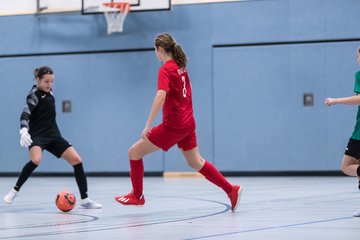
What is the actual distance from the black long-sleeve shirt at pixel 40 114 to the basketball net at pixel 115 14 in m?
8.33

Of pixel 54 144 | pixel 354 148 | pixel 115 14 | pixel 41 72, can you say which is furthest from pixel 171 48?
pixel 115 14

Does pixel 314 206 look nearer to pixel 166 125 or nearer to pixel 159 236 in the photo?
pixel 166 125

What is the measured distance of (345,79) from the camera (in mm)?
16531

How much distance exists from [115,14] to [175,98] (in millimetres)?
10095

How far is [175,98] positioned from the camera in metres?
7.88

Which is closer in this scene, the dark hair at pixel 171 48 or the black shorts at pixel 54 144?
the dark hair at pixel 171 48

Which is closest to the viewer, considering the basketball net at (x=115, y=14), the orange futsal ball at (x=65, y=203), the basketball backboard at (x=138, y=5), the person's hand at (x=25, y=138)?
the orange futsal ball at (x=65, y=203)

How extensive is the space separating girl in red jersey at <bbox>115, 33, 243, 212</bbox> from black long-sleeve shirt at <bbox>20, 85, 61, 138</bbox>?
58.0 inches

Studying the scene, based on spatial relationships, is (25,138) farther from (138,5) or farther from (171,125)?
(138,5)

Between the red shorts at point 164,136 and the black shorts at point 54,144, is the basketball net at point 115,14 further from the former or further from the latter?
the red shorts at point 164,136

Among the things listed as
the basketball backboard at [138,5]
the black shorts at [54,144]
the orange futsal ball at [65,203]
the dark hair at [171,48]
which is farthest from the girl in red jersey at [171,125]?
the basketball backboard at [138,5]

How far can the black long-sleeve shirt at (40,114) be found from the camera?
9016 millimetres

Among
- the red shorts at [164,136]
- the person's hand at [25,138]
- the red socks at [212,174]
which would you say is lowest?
the red socks at [212,174]

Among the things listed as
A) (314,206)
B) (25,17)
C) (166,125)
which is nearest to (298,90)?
(25,17)
